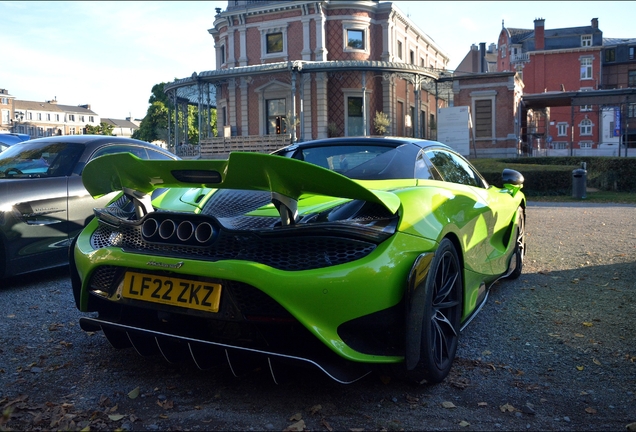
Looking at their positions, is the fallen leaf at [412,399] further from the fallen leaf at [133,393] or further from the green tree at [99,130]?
the green tree at [99,130]

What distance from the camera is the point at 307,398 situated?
2641mm

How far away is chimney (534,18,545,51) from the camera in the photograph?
6022 cm

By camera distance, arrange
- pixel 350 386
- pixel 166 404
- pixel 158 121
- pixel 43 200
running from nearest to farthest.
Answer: pixel 166 404 → pixel 350 386 → pixel 43 200 → pixel 158 121

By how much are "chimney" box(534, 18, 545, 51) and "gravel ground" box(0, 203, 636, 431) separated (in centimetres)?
6264

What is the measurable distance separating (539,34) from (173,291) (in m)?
66.1

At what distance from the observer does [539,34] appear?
60469mm

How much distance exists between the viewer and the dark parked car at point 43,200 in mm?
4910

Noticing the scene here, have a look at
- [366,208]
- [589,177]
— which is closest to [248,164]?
[366,208]

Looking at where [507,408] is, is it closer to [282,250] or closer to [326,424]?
[326,424]

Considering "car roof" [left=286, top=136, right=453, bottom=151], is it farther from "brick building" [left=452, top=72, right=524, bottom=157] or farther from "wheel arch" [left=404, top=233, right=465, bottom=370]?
"brick building" [left=452, top=72, right=524, bottom=157]

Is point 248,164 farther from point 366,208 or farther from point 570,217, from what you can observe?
point 570,217

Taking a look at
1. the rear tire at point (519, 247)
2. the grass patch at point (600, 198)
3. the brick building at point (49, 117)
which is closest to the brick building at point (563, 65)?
the grass patch at point (600, 198)

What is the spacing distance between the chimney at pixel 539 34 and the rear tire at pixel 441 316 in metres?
64.3

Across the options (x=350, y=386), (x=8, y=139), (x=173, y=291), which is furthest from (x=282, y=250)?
(x=8, y=139)
